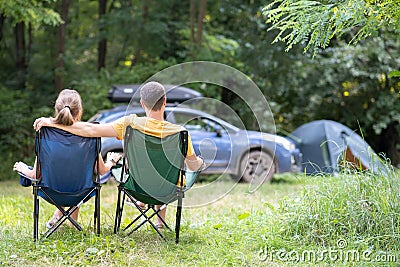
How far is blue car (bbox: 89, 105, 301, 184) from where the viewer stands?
10412 millimetres

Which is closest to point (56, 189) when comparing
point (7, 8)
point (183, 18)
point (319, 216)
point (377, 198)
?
point (319, 216)

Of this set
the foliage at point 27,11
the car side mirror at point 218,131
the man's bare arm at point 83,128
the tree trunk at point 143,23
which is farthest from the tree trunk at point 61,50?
the man's bare arm at point 83,128

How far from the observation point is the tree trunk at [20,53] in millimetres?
15203

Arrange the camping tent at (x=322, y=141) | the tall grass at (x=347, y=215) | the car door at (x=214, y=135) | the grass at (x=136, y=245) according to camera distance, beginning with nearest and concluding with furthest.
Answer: the grass at (x=136, y=245), the tall grass at (x=347, y=215), the car door at (x=214, y=135), the camping tent at (x=322, y=141)

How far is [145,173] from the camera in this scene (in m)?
4.85

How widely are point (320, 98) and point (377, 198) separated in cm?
1159

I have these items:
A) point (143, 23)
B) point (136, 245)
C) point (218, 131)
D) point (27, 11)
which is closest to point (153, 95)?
point (136, 245)

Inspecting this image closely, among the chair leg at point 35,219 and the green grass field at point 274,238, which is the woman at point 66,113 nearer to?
the chair leg at point 35,219

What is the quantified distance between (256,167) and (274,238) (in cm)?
588

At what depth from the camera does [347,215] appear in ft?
15.9

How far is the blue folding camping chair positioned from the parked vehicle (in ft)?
17.8

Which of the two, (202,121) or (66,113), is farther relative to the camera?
(202,121)

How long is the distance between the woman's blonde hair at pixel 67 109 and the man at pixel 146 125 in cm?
5

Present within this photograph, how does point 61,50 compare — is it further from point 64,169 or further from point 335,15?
point 335,15
